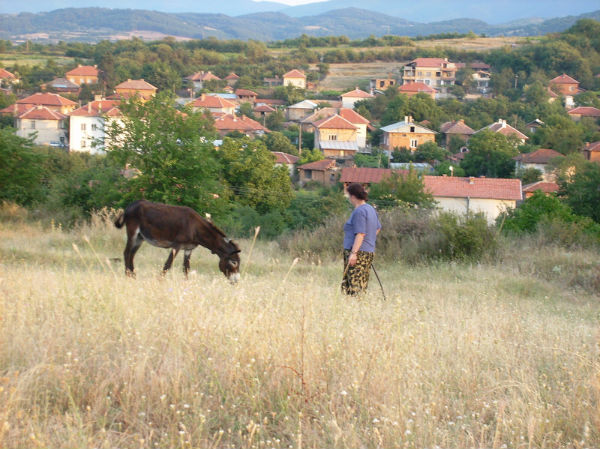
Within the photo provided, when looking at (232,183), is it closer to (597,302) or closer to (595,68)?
(597,302)

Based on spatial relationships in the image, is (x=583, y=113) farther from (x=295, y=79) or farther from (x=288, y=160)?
(x=295, y=79)

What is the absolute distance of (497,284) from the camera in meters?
10.1

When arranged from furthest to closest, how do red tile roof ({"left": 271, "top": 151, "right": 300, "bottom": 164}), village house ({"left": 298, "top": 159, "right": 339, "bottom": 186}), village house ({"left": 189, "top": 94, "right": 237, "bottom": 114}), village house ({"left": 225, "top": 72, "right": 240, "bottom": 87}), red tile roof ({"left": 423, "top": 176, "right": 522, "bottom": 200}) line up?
village house ({"left": 225, "top": 72, "right": 240, "bottom": 87}) < village house ({"left": 189, "top": 94, "right": 237, "bottom": 114}) < red tile roof ({"left": 271, "top": 151, "right": 300, "bottom": 164}) < village house ({"left": 298, "top": 159, "right": 339, "bottom": 186}) < red tile roof ({"left": 423, "top": 176, "right": 522, "bottom": 200})

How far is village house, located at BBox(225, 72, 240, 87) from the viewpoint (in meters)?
103

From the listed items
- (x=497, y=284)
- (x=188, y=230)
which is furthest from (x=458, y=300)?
(x=188, y=230)

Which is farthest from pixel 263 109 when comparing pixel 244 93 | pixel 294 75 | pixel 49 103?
pixel 49 103

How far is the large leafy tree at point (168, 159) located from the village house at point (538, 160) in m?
40.7

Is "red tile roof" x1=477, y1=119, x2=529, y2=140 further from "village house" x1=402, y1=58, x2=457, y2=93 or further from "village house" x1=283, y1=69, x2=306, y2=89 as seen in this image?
"village house" x1=283, y1=69, x2=306, y2=89

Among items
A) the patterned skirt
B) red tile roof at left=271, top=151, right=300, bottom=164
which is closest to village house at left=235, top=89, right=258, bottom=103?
red tile roof at left=271, top=151, right=300, bottom=164

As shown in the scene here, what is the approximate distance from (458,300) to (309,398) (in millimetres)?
4660

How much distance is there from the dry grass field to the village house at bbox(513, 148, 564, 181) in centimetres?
5008

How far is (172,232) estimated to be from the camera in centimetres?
849

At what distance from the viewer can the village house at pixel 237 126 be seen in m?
65.9

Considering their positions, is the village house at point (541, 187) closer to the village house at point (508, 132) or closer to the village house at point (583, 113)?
the village house at point (508, 132)
